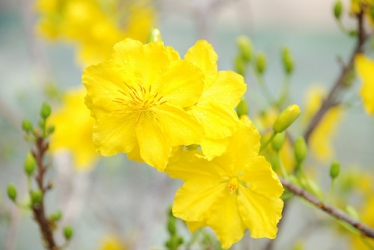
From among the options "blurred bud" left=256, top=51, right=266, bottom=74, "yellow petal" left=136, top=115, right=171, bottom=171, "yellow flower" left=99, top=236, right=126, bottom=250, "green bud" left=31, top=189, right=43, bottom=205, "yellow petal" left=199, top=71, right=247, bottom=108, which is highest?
"yellow petal" left=199, top=71, right=247, bottom=108

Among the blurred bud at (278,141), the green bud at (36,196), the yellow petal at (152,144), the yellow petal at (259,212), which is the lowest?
the yellow petal at (259,212)

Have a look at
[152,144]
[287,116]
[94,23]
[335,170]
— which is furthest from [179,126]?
[94,23]

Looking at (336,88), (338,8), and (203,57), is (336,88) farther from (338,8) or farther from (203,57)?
(203,57)

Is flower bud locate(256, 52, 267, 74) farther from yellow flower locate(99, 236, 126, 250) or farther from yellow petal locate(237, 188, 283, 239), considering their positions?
yellow flower locate(99, 236, 126, 250)

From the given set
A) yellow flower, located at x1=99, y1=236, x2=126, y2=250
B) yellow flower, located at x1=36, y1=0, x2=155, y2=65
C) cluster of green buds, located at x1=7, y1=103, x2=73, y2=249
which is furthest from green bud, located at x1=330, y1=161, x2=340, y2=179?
yellow flower, located at x1=99, y1=236, x2=126, y2=250

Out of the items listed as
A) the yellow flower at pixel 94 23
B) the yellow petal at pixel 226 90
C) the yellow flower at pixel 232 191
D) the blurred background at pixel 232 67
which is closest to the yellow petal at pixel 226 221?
the yellow flower at pixel 232 191

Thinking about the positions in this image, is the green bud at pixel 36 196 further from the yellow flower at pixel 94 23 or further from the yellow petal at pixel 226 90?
the yellow flower at pixel 94 23
